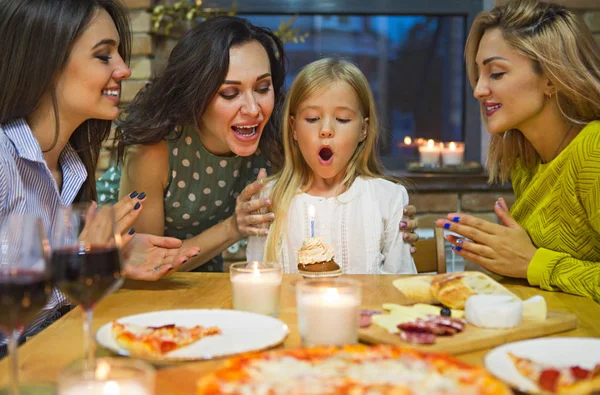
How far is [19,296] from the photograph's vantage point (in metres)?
1.02

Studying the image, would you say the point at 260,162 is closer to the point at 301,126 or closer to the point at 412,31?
the point at 301,126

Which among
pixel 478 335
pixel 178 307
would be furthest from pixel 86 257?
pixel 478 335

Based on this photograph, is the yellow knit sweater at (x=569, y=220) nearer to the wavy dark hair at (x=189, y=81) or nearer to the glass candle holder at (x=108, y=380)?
the wavy dark hair at (x=189, y=81)

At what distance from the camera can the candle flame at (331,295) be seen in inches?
49.0

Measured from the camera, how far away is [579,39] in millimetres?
2082

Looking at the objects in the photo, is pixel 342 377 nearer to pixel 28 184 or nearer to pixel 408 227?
pixel 28 184

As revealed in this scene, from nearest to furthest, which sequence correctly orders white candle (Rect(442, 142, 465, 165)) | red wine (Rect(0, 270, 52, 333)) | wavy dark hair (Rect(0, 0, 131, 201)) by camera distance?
1. red wine (Rect(0, 270, 52, 333))
2. wavy dark hair (Rect(0, 0, 131, 201))
3. white candle (Rect(442, 142, 465, 165))

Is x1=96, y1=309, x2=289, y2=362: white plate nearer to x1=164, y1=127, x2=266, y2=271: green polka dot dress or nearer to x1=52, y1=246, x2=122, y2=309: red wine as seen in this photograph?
x1=52, y1=246, x2=122, y2=309: red wine

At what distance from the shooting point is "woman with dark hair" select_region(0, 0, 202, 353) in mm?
1863

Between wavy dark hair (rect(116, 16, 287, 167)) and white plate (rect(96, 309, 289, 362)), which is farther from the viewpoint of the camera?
wavy dark hair (rect(116, 16, 287, 167))

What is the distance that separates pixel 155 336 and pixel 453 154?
2877 mm

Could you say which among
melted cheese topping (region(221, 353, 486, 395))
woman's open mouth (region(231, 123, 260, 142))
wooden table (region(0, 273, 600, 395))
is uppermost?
woman's open mouth (region(231, 123, 260, 142))

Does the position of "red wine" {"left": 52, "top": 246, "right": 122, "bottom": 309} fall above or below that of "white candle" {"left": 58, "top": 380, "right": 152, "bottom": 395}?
above

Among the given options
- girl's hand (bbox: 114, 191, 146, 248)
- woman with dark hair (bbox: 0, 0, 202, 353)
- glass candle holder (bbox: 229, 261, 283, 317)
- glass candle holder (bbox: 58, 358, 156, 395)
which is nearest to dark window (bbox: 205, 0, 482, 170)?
woman with dark hair (bbox: 0, 0, 202, 353)
